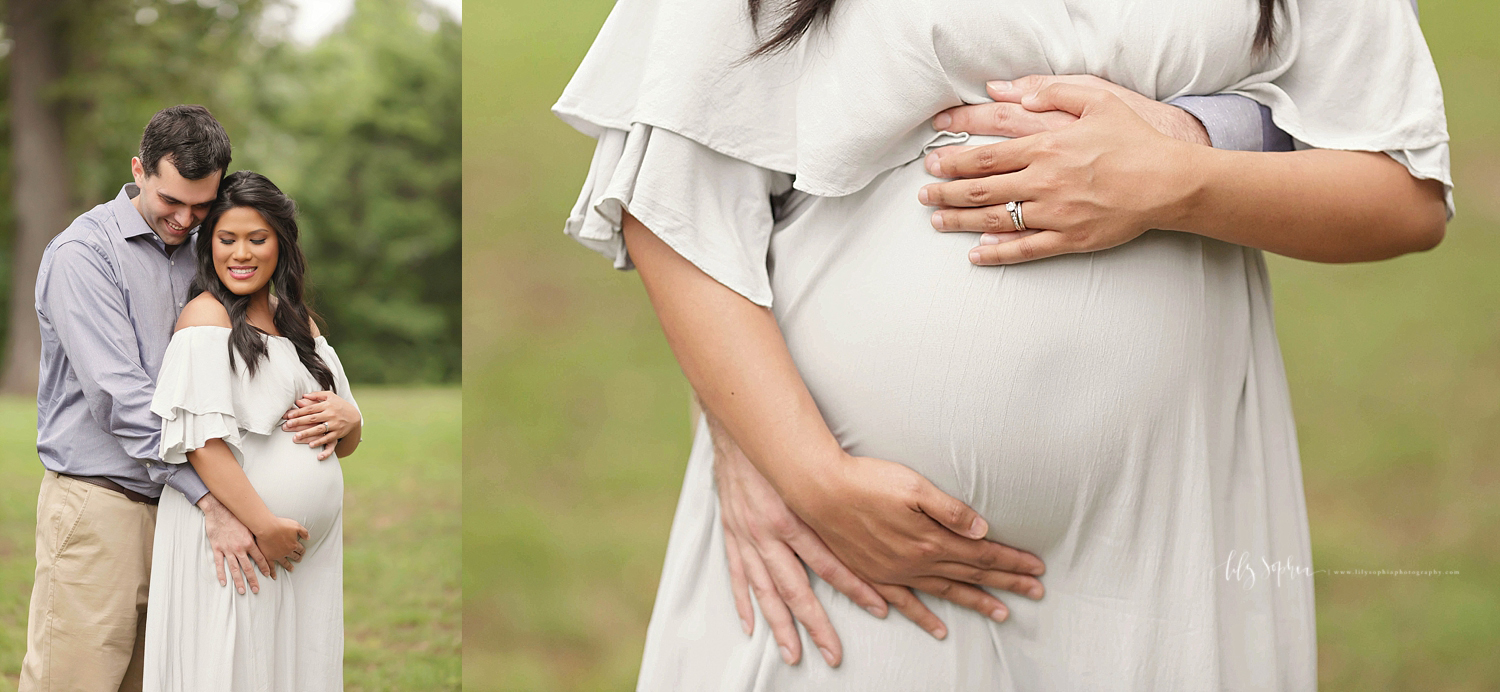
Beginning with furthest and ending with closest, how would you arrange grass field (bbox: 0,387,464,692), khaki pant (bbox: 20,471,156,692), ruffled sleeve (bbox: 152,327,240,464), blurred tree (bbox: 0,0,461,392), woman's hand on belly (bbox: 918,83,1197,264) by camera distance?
blurred tree (bbox: 0,0,461,392)
grass field (bbox: 0,387,464,692)
khaki pant (bbox: 20,471,156,692)
ruffled sleeve (bbox: 152,327,240,464)
woman's hand on belly (bbox: 918,83,1197,264)

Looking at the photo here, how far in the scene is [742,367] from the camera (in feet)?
2.66

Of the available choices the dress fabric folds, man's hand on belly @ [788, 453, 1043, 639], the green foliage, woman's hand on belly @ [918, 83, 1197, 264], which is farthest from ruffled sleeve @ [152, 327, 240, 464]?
the green foliage

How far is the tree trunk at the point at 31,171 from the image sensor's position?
3.49m

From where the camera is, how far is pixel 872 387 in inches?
32.8

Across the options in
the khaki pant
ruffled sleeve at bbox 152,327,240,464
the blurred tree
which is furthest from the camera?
the blurred tree

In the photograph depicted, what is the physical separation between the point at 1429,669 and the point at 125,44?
424 cm

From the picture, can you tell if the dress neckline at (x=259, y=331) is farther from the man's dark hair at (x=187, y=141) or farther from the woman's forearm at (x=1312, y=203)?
the woman's forearm at (x=1312, y=203)

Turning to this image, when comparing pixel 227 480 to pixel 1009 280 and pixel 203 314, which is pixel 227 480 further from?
pixel 1009 280

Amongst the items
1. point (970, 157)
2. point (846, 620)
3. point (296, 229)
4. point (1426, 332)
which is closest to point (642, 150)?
point (970, 157)

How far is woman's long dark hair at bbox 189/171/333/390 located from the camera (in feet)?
3.90

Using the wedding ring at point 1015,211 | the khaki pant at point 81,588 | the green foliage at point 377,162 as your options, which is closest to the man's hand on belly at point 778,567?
the wedding ring at point 1015,211

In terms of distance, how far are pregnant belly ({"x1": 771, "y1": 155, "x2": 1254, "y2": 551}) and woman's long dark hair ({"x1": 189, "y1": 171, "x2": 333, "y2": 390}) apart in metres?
0.76

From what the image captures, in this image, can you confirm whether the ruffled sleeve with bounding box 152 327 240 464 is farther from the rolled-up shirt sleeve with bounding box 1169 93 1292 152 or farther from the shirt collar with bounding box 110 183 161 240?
the rolled-up shirt sleeve with bounding box 1169 93 1292 152

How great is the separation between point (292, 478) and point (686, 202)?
74 centimetres
